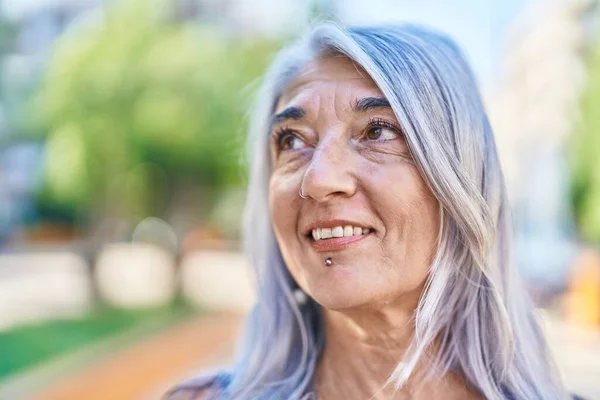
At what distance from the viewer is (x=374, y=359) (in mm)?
1658

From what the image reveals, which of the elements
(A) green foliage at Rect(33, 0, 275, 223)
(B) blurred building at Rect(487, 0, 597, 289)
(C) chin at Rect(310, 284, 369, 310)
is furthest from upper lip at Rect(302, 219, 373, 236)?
(A) green foliage at Rect(33, 0, 275, 223)

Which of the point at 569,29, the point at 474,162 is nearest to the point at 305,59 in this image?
the point at 474,162

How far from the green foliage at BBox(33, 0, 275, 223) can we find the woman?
15997 millimetres

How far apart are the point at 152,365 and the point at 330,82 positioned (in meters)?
6.86

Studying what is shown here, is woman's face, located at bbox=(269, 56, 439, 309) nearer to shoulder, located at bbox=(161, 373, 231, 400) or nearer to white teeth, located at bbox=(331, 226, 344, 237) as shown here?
white teeth, located at bbox=(331, 226, 344, 237)

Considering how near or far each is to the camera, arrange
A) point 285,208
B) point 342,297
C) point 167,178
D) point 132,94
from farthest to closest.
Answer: point 167,178 → point 132,94 → point 285,208 → point 342,297

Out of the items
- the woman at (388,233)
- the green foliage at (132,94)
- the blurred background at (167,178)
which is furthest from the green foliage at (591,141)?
the woman at (388,233)

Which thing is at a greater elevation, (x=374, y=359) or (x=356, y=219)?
(x=356, y=219)

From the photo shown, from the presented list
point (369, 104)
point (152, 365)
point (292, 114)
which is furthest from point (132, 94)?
point (369, 104)

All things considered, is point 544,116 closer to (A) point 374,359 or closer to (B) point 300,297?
(B) point 300,297

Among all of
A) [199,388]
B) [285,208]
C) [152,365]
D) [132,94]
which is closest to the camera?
Answer: [285,208]

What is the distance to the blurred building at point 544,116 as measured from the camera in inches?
623

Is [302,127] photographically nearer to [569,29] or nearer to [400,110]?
[400,110]

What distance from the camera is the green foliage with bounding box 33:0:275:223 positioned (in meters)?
17.6
